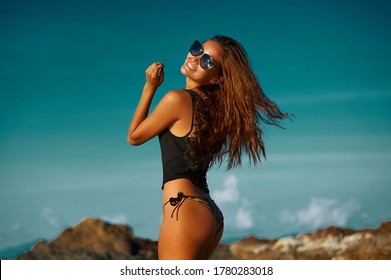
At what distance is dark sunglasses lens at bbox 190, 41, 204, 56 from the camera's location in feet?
13.2

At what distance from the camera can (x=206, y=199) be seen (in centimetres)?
373

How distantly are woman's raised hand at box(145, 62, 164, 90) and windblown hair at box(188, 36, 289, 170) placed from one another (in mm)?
315

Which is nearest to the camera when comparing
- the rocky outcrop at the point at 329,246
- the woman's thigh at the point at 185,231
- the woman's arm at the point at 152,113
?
the woman's thigh at the point at 185,231

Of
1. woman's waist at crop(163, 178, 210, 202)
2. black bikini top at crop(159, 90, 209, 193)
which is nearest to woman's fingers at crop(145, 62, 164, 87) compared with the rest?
black bikini top at crop(159, 90, 209, 193)

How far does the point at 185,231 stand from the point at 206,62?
4.06 ft

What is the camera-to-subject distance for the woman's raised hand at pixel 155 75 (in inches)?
150

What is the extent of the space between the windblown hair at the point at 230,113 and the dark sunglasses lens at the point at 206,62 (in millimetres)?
88

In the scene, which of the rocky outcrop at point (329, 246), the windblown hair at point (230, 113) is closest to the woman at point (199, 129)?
the windblown hair at point (230, 113)

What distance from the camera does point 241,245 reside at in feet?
36.3

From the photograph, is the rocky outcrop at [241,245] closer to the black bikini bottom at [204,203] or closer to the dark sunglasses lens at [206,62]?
the black bikini bottom at [204,203]

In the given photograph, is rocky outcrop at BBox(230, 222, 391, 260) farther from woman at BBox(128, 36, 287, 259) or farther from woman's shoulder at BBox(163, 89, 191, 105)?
woman's shoulder at BBox(163, 89, 191, 105)

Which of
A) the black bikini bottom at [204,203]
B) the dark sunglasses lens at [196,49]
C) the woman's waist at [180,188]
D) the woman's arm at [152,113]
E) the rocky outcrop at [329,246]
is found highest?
the rocky outcrop at [329,246]
